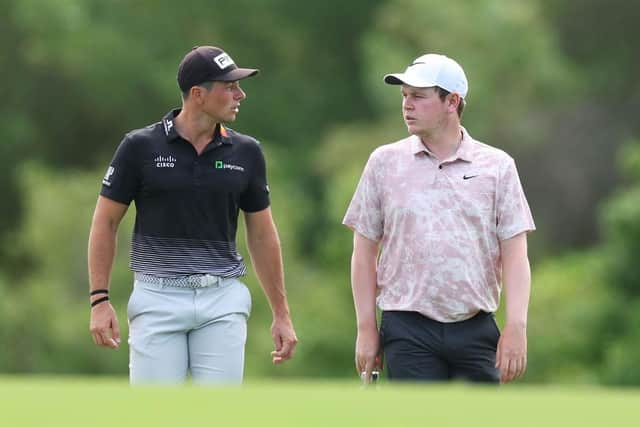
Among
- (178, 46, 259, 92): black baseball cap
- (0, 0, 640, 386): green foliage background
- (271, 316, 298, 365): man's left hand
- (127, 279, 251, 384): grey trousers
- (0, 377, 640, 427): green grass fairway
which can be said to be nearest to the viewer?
(0, 377, 640, 427): green grass fairway

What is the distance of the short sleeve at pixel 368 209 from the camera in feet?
25.6

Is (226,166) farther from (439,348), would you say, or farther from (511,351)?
(511,351)

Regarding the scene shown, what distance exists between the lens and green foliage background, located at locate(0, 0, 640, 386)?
32.3 m

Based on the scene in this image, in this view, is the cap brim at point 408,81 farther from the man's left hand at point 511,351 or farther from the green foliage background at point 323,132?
the green foliage background at point 323,132

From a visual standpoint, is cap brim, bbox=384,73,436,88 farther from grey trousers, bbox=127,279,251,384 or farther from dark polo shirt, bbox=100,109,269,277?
grey trousers, bbox=127,279,251,384

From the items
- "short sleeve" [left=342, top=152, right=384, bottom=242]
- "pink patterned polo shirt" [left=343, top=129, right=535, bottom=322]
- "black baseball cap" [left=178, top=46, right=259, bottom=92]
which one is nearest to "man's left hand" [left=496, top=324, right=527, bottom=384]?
"pink patterned polo shirt" [left=343, top=129, right=535, bottom=322]

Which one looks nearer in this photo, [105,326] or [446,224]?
[446,224]

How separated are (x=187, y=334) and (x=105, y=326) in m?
0.34

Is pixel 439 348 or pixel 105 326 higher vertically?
pixel 105 326

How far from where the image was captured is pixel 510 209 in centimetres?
767

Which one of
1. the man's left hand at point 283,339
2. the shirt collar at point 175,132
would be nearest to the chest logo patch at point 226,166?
the shirt collar at point 175,132

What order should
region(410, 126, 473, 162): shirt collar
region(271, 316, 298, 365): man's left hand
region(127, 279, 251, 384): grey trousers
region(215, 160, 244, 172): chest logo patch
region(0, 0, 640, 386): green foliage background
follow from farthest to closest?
region(0, 0, 640, 386): green foliage background < region(271, 316, 298, 365): man's left hand < region(215, 160, 244, 172): chest logo patch < region(127, 279, 251, 384): grey trousers < region(410, 126, 473, 162): shirt collar

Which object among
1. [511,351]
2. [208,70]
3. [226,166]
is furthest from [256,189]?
[511,351]

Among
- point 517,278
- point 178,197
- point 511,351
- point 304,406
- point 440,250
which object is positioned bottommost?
point 304,406
